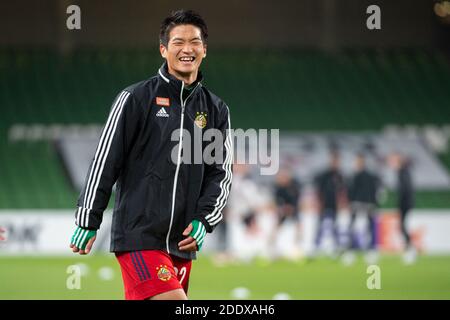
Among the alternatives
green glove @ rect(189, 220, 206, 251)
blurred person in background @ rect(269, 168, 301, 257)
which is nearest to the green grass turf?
blurred person in background @ rect(269, 168, 301, 257)

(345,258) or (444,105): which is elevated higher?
(444,105)

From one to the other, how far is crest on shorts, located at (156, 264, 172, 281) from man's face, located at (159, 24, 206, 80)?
1244 millimetres

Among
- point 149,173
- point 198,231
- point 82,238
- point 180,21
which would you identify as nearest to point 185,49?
point 180,21

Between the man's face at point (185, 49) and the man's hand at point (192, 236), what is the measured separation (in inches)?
38.3

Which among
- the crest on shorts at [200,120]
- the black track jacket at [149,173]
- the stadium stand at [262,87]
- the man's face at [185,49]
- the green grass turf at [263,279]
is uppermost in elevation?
the stadium stand at [262,87]

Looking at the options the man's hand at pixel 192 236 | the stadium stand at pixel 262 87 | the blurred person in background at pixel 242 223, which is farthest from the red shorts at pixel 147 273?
the stadium stand at pixel 262 87

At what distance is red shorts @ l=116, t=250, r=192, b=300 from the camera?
5805mm

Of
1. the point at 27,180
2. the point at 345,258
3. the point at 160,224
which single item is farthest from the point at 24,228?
the point at 160,224

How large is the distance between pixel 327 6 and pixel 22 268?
1505 centimetres

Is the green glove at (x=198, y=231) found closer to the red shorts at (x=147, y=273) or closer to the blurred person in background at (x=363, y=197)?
the red shorts at (x=147, y=273)

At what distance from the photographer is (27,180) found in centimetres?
2408

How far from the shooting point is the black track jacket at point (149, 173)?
5910 millimetres

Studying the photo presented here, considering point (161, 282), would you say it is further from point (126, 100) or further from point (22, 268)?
point (22, 268)

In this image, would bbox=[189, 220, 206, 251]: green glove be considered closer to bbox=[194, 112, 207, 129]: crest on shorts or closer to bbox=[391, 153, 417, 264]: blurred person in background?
bbox=[194, 112, 207, 129]: crest on shorts
